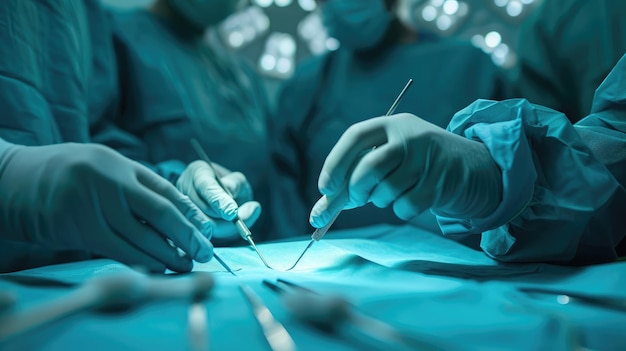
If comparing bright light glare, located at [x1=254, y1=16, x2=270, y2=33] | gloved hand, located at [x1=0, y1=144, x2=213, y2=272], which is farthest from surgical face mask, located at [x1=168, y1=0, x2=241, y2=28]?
gloved hand, located at [x1=0, y1=144, x2=213, y2=272]

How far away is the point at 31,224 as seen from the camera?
911 millimetres

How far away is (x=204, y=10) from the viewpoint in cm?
199

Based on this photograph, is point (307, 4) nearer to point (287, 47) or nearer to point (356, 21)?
point (287, 47)

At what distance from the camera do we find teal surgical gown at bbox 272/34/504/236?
185 cm

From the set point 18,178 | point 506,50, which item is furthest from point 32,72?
point 506,50

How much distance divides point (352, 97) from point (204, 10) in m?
0.75

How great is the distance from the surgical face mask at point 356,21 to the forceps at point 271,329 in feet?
4.90

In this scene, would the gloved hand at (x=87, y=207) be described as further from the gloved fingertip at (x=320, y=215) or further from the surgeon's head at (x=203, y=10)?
the surgeon's head at (x=203, y=10)

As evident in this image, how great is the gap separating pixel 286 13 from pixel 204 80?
3.71ft

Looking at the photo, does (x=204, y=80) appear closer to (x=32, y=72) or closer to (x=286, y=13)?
(x=32, y=72)

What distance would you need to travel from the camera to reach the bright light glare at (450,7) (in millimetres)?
2695

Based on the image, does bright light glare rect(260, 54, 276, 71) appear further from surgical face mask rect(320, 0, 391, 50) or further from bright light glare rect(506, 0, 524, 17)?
bright light glare rect(506, 0, 524, 17)

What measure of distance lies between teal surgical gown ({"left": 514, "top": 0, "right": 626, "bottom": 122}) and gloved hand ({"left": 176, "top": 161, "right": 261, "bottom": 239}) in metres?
1.22

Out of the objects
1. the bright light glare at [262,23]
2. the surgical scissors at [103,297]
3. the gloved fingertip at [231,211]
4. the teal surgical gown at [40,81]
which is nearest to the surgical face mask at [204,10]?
the teal surgical gown at [40,81]
